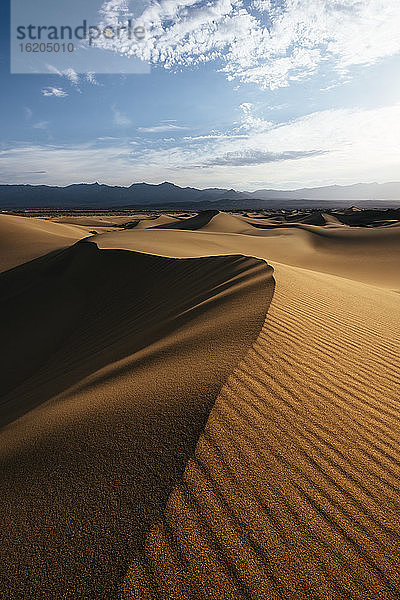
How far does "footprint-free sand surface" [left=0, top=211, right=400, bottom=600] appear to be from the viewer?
1.64 meters

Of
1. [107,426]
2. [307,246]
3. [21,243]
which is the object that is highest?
[307,246]

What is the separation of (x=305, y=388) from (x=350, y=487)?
0.96 m

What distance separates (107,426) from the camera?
8.82ft

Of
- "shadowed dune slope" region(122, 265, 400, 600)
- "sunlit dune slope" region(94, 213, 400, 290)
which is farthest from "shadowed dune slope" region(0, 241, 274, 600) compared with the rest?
"sunlit dune slope" region(94, 213, 400, 290)

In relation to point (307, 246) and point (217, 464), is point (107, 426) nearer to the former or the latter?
point (217, 464)

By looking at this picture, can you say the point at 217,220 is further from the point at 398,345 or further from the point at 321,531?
the point at 321,531

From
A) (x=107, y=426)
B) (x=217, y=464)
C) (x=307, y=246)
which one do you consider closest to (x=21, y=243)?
(x=307, y=246)

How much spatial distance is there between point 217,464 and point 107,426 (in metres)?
1.01

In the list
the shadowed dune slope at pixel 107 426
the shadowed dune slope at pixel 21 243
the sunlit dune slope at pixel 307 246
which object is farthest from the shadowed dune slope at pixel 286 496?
the shadowed dune slope at pixel 21 243

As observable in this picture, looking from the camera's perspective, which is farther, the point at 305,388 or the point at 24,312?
the point at 24,312

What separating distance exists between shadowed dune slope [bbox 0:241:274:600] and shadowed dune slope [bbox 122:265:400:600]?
17cm

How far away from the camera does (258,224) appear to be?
128ft

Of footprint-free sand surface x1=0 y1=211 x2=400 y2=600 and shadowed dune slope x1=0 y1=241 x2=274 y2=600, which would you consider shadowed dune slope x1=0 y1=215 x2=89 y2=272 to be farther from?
footprint-free sand surface x1=0 y1=211 x2=400 y2=600

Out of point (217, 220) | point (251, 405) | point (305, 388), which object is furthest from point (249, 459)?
point (217, 220)
